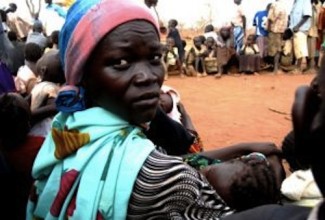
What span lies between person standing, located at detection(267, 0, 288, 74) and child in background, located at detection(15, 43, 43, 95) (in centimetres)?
864

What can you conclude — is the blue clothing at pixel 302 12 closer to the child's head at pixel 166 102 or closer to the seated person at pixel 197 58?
the seated person at pixel 197 58

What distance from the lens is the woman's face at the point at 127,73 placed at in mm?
1551

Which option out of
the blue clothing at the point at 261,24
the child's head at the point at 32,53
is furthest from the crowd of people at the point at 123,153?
the blue clothing at the point at 261,24

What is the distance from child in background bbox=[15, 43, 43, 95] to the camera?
5457 millimetres

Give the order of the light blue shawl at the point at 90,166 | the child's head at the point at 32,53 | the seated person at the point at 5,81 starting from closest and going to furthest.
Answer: the light blue shawl at the point at 90,166
the seated person at the point at 5,81
the child's head at the point at 32,53

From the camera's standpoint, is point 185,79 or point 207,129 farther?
point 185,79

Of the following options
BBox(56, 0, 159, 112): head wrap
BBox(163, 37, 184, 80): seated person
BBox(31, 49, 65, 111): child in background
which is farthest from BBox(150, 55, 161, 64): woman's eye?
BBox(163, 37, 184, 80): seated person

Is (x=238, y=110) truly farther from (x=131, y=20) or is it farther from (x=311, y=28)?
(x=131, y=20)

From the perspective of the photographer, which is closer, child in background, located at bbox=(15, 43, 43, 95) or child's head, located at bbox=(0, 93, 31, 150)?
child's head, located at bbox=(0, 93, 31, 150)

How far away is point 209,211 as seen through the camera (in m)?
1.46

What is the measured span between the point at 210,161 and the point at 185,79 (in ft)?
39.3

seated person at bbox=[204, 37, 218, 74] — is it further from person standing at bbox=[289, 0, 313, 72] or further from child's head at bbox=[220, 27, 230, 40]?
person standing at bbox=[289, 0, 313, 72]

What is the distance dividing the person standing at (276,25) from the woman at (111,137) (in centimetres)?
1240

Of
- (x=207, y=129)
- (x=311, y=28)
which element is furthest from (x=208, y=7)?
(x=207, y=129)
